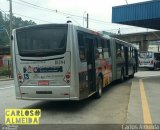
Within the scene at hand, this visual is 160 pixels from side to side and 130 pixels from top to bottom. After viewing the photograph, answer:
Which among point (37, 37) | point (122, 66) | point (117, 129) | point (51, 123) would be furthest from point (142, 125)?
point (122, 66)

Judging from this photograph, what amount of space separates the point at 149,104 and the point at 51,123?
13.1 feet

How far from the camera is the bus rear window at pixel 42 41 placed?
37.7 ft

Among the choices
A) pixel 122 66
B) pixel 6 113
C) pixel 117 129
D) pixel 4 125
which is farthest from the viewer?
pixel 122 66

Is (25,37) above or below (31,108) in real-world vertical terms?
above

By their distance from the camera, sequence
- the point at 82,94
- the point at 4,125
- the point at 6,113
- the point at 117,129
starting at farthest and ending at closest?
the point at 82,94 < the point at 6,113 < the point at 4,125 < the point at 117,129

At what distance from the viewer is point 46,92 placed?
1152 centimetres

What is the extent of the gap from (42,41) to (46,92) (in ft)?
5.64

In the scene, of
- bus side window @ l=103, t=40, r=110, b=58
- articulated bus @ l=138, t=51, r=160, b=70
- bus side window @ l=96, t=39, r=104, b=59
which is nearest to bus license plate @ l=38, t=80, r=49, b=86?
bus side window @ l=96, t=39, r=104, b=59

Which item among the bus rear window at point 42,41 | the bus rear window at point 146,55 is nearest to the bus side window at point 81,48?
the bus rear window at point 42,41

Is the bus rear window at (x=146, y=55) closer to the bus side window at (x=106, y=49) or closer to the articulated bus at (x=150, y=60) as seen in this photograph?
the articulated bus at (x=150, y=60)

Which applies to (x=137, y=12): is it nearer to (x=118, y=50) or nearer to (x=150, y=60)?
(x=118, y=50)

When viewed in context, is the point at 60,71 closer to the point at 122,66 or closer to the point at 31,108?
the point at 31,108

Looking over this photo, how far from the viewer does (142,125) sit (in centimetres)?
867

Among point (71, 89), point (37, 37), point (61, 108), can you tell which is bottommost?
point (61, 108)
